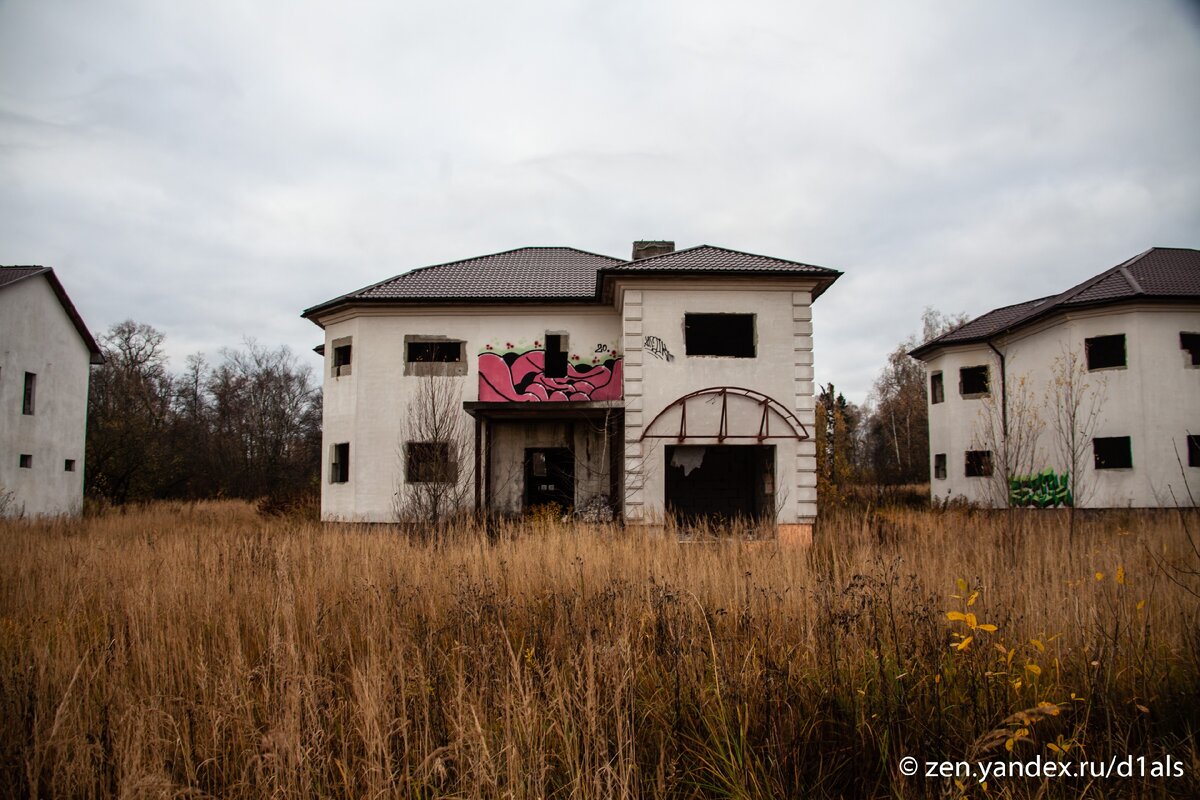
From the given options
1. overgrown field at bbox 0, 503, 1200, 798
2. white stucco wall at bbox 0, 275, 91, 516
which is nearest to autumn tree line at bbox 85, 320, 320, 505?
white stucco wall at bbox 0, 275, 91, 516

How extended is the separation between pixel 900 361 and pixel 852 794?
55396mm

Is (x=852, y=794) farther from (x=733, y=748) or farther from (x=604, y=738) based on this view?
(x=604, y=738)

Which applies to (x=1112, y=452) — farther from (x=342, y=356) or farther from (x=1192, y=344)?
(x=342, y=356)

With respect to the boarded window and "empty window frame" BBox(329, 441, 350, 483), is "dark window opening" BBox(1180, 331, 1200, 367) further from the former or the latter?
"empty window frame" BBox(329, 441, 350, 483)

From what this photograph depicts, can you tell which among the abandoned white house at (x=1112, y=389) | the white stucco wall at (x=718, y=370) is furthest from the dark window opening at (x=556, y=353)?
the abandoned white house at (x=1112, y=389)

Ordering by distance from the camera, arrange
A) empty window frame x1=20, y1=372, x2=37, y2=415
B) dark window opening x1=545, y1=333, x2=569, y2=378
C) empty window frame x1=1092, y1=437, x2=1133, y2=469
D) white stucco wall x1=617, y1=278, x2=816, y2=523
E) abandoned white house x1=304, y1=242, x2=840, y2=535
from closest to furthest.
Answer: white stucco wall x1=617, y1=278, x2=816, y2=523, abandoned white house x1=304, y1=242, x2=840, y2=535, dark window opening x1=545, y1=333, x2=569, y2=378, empty window frame x1=1092, y1=437, x2=1133, y2=469, empty window frame x1=20, y1=372, x2=37, y2=415

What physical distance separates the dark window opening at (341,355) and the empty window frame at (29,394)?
11922 mm

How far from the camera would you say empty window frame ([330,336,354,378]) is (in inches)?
778

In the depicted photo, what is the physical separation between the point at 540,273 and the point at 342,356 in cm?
629

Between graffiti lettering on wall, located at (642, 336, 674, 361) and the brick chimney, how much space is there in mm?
5513

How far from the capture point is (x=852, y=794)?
12.0 ft

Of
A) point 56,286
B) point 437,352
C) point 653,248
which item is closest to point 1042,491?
point 653,248

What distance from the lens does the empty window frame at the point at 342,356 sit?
19.8 meters

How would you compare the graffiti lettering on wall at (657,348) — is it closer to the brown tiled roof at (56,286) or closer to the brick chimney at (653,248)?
the brick chimney at (653,248)
